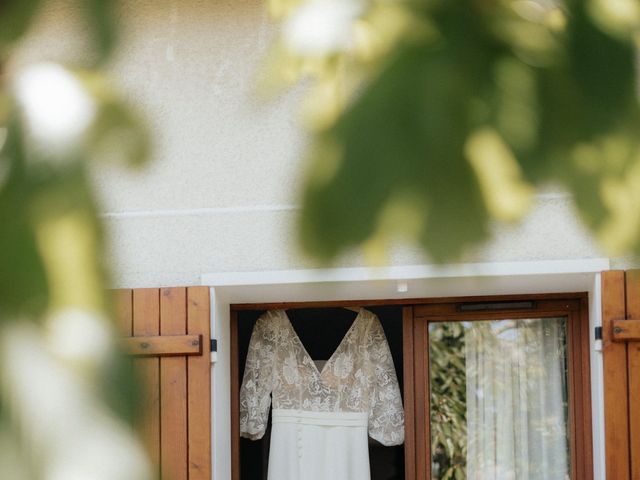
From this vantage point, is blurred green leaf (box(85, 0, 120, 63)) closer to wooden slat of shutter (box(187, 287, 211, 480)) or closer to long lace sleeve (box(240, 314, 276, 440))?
wooden slat of shutter (box(187, 287, 211, 480))

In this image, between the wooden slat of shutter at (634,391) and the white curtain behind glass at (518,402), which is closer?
the wooden slat of shutter at (634,391)

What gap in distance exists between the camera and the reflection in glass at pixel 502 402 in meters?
5.03

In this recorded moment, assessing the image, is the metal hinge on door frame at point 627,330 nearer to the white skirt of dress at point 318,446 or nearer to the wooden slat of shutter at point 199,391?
the white skirt of dress at point 318,446

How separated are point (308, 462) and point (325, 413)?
0.26 meters

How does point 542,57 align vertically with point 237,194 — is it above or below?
below

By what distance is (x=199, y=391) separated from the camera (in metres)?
4.59

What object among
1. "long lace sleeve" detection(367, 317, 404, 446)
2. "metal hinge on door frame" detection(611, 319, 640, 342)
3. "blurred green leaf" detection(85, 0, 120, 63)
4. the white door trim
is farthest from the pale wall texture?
"long lace sleeve" detection(367, 317, 404, 446)

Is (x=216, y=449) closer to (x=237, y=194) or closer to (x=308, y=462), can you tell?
(x=308, y=462)

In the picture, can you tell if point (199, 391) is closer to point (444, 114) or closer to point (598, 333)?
point (598, 333)

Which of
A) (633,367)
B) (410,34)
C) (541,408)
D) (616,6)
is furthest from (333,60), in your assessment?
(541,408)

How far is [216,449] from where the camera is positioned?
15.4ft

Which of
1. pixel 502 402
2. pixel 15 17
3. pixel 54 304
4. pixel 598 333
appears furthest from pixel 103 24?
pixel 502 402

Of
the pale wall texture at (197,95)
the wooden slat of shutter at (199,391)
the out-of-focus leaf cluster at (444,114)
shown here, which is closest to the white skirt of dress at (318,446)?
the wooden slat of shutter at (199,391)

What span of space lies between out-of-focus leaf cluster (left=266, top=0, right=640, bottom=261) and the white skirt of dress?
4770 mm
